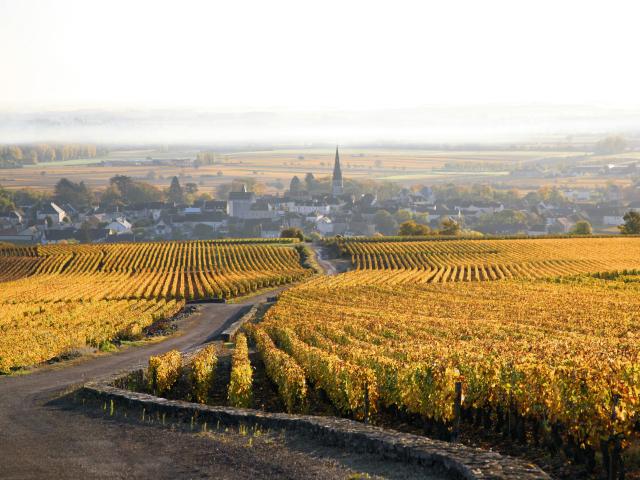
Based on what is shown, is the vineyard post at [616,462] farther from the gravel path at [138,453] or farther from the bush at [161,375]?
the bush at [161,375]

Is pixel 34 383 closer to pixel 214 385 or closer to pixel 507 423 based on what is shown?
pixel 214 385

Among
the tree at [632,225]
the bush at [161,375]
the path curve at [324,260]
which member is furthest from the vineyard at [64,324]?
the tree at [632,225]

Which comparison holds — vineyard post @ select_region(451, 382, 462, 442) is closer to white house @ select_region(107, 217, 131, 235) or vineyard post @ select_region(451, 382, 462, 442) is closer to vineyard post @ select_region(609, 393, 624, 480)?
vineyard post @ select_region(609, 393, 624, 480)

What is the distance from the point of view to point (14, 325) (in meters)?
44.2

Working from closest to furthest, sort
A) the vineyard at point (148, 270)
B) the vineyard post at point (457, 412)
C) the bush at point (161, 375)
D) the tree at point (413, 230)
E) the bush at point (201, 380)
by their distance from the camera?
the vineyard post at point (457, 412) → the bush at point (201, 380) → the bush at point (161, 375) → the vineyard at point (148, 270) → the tree at point (413, 230)

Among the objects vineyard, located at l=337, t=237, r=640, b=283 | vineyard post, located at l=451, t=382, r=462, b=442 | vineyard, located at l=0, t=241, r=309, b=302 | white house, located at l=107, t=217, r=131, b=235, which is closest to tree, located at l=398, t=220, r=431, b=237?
vineyard, located at l=337, t=237, r=640, b=283

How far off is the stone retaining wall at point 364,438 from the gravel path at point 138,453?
0.28 meters

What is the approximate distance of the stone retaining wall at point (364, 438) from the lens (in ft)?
45.8

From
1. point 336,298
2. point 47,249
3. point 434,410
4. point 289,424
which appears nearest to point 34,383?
point 289,424

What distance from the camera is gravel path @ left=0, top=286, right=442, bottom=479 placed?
15.8 meters

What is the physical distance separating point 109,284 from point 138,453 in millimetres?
56157

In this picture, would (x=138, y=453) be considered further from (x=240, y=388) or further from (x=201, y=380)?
(x=201, y=380)

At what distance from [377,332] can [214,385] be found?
383 inches

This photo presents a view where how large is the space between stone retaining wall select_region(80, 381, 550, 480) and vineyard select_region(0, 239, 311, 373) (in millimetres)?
12057
